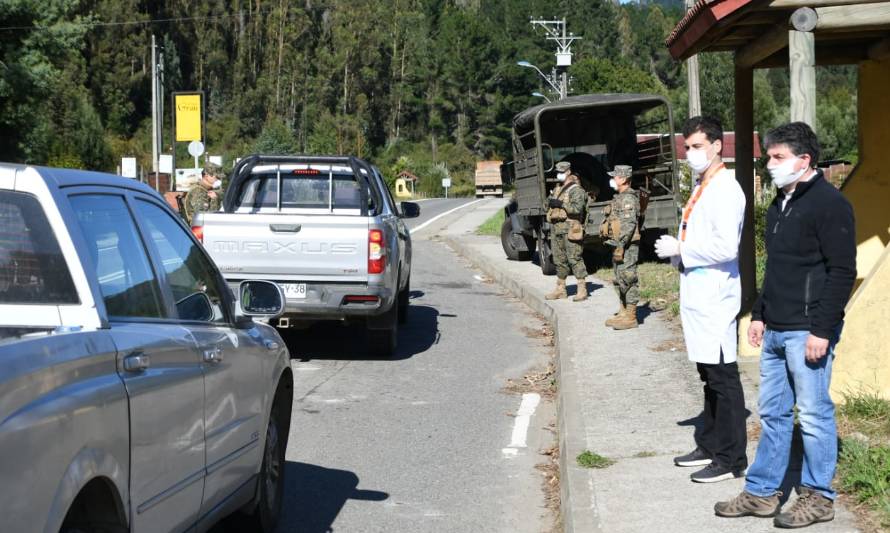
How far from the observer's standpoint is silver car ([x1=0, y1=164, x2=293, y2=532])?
10.2 feet

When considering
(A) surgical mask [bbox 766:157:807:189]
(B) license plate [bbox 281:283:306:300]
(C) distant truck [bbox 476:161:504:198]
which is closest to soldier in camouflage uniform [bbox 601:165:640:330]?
(B) license plate [bbox 281:283:306:300]

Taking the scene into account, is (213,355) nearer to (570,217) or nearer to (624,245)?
(624,245)

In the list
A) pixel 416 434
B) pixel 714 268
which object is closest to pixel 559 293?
pixel 416 434

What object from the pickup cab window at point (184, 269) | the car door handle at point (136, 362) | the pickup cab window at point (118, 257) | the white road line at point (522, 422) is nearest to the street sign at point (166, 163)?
the white road line at point (522, 422)

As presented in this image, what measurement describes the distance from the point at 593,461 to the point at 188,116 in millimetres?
45641

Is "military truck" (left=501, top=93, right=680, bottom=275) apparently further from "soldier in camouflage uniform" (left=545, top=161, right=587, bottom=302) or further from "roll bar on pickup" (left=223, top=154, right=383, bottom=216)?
"roll bar on pickup" (left=223, top=154, right=383, bottom=216)

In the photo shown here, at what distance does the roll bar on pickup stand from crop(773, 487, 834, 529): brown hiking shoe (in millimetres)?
7499

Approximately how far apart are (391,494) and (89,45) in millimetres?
94179

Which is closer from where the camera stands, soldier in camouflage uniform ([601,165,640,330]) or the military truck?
soldier in camouflage uniform ([601,165,640,330])

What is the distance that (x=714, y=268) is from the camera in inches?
249

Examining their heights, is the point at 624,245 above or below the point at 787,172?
below

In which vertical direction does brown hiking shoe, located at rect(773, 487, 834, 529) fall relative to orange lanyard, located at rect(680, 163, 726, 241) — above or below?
below

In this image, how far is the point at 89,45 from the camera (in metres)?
94.8

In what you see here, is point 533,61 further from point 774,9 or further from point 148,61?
point 774,9
